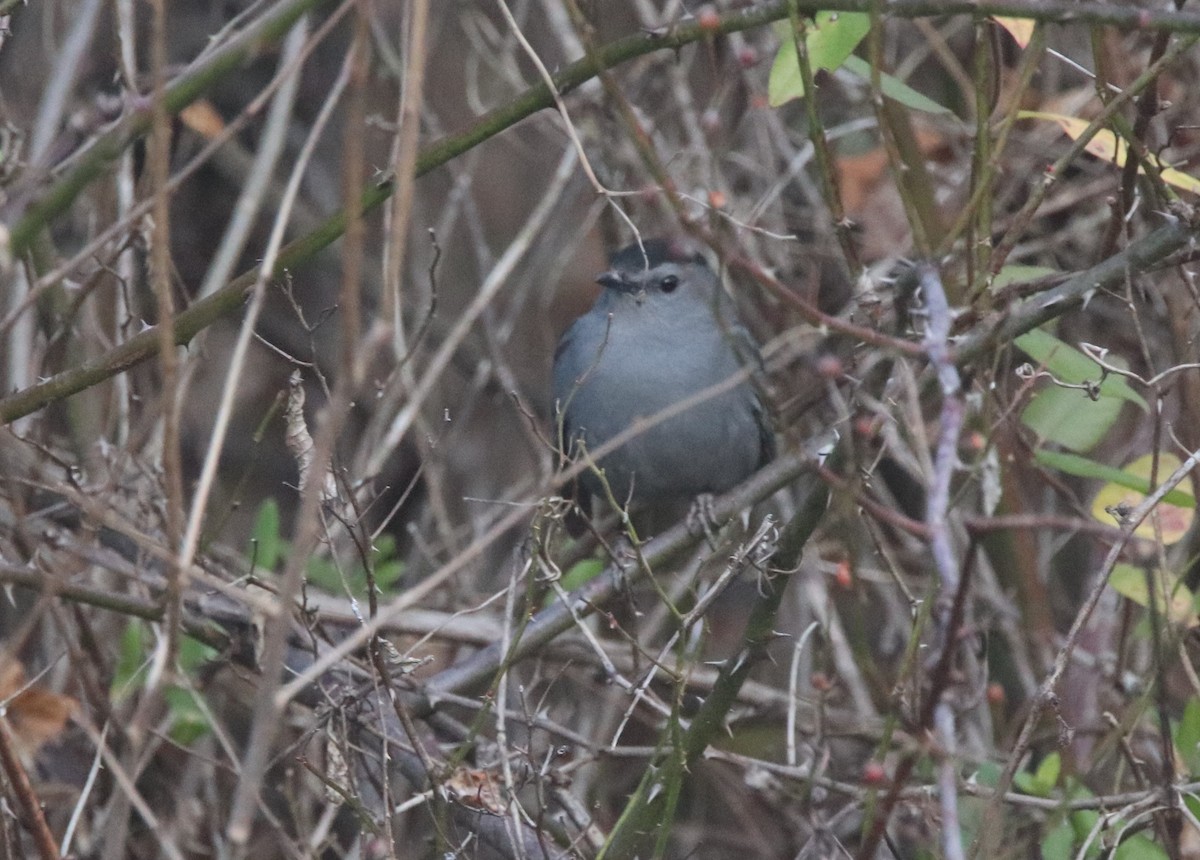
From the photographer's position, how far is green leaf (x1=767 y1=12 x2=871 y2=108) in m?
2.91

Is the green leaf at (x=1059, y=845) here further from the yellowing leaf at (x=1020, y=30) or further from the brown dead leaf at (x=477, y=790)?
the yellowing leaf at (x=1020, y=30)

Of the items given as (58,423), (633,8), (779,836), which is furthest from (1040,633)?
(58,423)

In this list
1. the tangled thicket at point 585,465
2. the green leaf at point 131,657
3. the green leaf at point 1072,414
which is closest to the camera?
the tangled thicket at point 585,465

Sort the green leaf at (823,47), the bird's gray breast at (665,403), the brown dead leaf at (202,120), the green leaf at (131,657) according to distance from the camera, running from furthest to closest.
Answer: the brown dead leaf at (202,120) < the bird's gray breast at (665,403) < the green leaf at (131,657) < the green leaf at (823,47)

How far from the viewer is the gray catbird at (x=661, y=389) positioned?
464 centimetres

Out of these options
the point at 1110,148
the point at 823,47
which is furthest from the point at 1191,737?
the point at 823,47

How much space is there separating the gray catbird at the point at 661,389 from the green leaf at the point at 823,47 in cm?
150

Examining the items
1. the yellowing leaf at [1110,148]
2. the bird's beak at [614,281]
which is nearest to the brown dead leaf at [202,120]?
the bird's beak at [614,281]

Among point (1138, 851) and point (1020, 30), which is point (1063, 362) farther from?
point (1138, 851)

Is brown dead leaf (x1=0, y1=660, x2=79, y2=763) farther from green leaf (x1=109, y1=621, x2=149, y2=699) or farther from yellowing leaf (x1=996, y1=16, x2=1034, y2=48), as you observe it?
yellowing leaf (x1=996, y1=16, x2=1034, y2=48)

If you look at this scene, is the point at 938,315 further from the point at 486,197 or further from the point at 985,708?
the point at 486,197

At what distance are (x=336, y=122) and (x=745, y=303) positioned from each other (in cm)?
246

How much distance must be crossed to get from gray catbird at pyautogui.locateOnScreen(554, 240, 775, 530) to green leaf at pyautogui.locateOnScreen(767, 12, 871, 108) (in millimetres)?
1496

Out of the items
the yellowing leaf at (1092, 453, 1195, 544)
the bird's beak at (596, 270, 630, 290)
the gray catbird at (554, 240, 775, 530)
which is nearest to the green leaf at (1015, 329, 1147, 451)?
the yellowing leaf at (1092, 453, 1195, 544)
